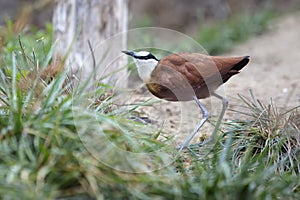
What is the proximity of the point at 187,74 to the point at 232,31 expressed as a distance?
5.02m

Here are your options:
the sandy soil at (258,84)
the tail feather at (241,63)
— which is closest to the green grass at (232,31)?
the sandy soil at (258,84)

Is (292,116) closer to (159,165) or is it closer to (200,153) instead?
(200,153)

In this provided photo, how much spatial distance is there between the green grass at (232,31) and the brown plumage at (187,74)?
412cm

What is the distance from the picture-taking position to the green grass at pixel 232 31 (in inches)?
317

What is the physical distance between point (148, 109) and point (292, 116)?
4.30 ft

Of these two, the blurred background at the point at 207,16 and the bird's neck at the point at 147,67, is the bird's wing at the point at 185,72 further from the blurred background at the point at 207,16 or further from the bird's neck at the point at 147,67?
the blurred background at the point at 207,16

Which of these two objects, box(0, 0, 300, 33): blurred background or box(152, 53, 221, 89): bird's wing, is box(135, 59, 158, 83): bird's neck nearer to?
box(152, 53, 221, 89): bird's wing

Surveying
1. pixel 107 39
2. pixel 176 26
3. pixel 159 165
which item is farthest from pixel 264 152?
pixel 176 26

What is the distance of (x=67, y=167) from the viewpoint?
2.70 meters

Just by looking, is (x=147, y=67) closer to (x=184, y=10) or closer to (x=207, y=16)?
(x=207, y=16)

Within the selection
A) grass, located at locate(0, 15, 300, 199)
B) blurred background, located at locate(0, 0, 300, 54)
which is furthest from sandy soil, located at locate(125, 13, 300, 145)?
grass, located at locate(0, 15, 300, 199)

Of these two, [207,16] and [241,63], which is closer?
[241,63]

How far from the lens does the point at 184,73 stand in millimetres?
3732

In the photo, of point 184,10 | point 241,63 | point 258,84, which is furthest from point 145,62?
point 184,10
